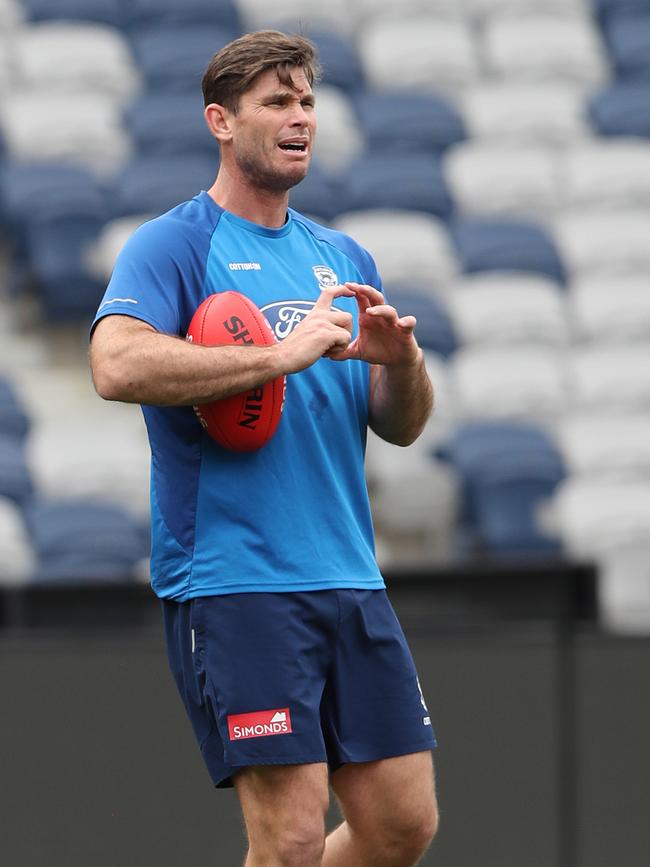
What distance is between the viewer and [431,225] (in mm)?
9008

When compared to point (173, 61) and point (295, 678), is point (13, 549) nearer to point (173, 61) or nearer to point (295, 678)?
point (295, 678)

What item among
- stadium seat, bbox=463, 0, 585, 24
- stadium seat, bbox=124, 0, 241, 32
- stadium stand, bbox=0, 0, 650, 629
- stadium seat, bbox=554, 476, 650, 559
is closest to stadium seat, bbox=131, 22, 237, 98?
stadium stand, bbox=0, 0, 650, 629

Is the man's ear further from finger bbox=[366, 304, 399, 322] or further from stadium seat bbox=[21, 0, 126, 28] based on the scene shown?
stadium seat bbox=[21, 0, 126, 28]

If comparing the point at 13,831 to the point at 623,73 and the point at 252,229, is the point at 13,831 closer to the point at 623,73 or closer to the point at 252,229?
the point at 252,229

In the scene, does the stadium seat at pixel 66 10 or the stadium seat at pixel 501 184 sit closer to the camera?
the stadium seat at pixel 501 184

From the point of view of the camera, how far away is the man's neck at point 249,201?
331 centimetres

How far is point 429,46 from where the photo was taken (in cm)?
1041

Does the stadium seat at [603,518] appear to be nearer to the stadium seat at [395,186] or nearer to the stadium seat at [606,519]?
the stadium seat at [606,519]

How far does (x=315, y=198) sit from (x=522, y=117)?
2.04 meters

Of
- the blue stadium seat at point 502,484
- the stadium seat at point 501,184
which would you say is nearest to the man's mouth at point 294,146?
the blue stadium seat at point 502,484

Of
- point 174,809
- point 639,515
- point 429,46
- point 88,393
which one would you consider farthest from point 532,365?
point 174,809

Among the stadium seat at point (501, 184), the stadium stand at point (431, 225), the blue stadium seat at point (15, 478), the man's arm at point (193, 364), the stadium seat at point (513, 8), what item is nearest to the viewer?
the man's arm at point (193, 364)

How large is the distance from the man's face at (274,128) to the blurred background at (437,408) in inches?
75.0

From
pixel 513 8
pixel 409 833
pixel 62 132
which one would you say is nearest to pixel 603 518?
pixel 409 833
